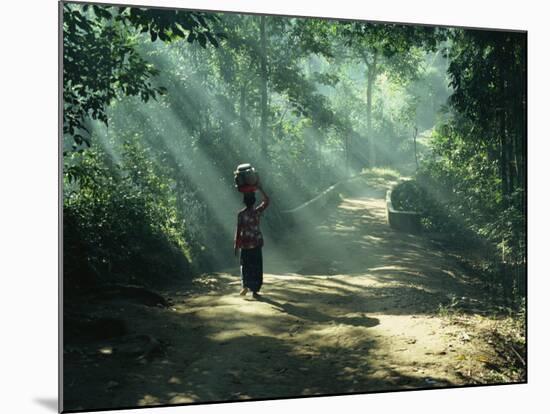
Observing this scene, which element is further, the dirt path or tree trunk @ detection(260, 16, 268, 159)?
tree trunk @ detection(260, 16, 268, 159)

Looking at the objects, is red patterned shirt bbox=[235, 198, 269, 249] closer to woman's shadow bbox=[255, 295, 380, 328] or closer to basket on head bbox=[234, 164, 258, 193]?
basket on head bbox=[234, 164, 258, 193]

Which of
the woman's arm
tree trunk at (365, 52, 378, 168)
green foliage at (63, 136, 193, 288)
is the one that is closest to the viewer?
green foliage at (63, 136, 193, 288)

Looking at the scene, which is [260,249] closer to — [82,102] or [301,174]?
[301,174]

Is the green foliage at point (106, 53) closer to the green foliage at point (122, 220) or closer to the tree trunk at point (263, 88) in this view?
the green foliage at point (122, 220)

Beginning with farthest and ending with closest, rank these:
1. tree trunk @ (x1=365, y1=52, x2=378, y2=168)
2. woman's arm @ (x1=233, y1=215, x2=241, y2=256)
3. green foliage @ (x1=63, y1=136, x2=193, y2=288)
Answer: tree trunk @ (x1=365, y1=52, x2=378, y2=168) → woman's arm @ (x1=233, y1=215, x2=241, y2=256) → green foliage @ (x1=63, y1=136, x2=193, y2=288)

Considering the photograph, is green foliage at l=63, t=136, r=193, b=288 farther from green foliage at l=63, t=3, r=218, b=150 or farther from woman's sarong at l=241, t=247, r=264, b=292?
woman's sarong at l=241, t=247, r=264, b=292

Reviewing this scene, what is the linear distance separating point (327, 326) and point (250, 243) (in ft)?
3.06

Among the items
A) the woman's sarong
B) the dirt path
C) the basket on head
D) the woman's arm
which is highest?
the basket on head

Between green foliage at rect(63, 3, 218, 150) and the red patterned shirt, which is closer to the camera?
green foliage at rect(63, 3, 218, 150)

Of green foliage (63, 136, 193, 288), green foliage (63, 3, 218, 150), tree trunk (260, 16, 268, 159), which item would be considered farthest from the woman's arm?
green foliage (63, 3, 218, 150)

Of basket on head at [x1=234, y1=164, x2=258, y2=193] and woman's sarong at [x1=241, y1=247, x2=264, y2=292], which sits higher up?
basket on head at [x1=234, y1=164, x2=258, y2=193]

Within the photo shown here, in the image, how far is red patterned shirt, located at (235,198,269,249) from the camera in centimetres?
596

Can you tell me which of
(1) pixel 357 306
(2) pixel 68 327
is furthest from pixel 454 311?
(2) pixel 68 327

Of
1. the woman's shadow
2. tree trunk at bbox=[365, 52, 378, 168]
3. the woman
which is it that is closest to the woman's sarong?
the woman
